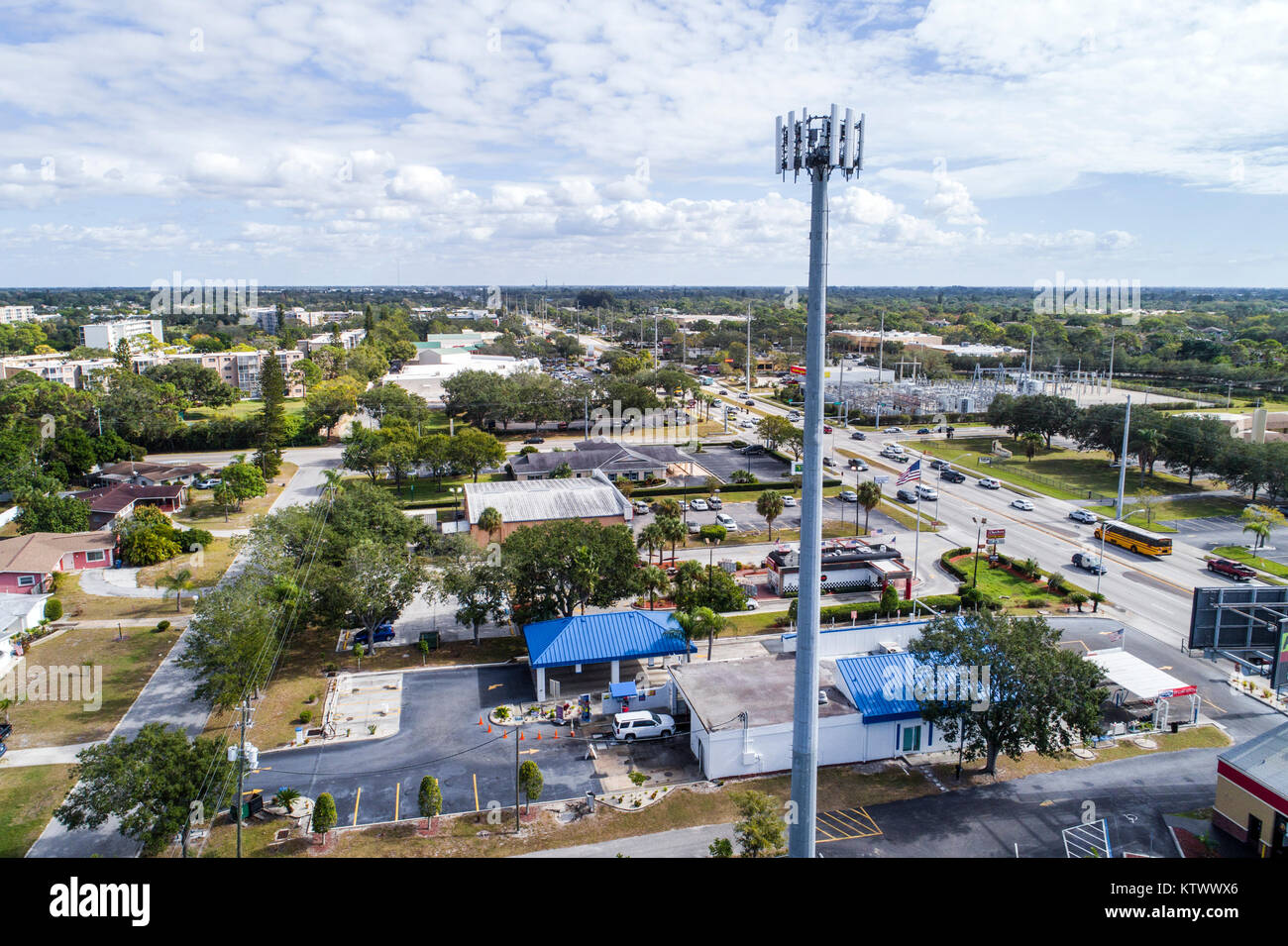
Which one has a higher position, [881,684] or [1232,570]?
[1232,570]

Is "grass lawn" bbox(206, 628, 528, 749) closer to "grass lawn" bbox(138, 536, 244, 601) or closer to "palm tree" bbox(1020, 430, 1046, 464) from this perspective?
"grass lawn" bbox(138, 536, 244, 601)

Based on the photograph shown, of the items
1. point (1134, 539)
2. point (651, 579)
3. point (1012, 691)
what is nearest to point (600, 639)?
point (651, 579)

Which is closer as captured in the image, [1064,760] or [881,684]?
[1064,760]

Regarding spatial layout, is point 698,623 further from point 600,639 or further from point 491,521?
point 491,521

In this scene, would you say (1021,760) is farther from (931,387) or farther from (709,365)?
(709,365)

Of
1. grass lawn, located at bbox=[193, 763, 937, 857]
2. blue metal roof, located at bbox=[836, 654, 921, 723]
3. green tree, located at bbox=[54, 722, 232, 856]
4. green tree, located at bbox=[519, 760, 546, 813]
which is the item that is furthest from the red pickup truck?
green tree, located at bbox=[54, 722, 232, 856]

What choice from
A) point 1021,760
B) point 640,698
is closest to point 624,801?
point 640,698
